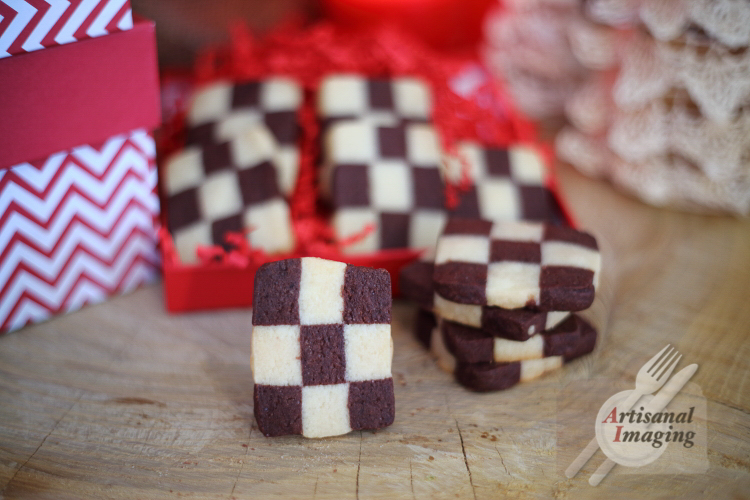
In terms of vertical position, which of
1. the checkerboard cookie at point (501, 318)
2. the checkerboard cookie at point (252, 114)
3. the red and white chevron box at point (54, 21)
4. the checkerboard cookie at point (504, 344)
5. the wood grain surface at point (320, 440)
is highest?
the red and white chevron box at point (54, 21)

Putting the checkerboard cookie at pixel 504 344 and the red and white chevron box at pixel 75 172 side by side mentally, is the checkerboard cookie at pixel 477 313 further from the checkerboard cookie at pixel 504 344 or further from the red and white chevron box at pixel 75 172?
the red and white chevron box at pixel 75 172

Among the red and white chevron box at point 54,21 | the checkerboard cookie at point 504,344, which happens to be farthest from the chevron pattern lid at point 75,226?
the checkerboard cookie at point 504,344

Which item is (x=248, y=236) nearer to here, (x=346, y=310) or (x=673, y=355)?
(x=346, y=310)

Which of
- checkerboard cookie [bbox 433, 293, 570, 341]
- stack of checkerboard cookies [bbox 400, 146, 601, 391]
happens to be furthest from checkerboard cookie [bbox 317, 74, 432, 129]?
checkerboard cookie [bbox 433, 293, 570, 341]

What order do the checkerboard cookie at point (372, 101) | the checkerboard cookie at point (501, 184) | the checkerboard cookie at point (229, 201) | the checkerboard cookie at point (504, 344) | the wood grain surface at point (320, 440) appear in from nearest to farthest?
the wood grain surface at point (320, 440)
the checkerboard cookie at point (504, 344)
the checkerboard cookie at point (229, 201)
the checkerboard cookie at point (501, 184)
the checkerboard cookie at point (372, 101)

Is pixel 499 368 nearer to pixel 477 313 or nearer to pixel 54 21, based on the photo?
pixel 477 313

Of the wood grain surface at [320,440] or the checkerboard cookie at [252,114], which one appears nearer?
the wood grain surface at [320,440]

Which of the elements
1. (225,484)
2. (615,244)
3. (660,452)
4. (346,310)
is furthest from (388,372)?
(615,244)

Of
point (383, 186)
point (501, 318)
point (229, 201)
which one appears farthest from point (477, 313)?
point (229, 201)
